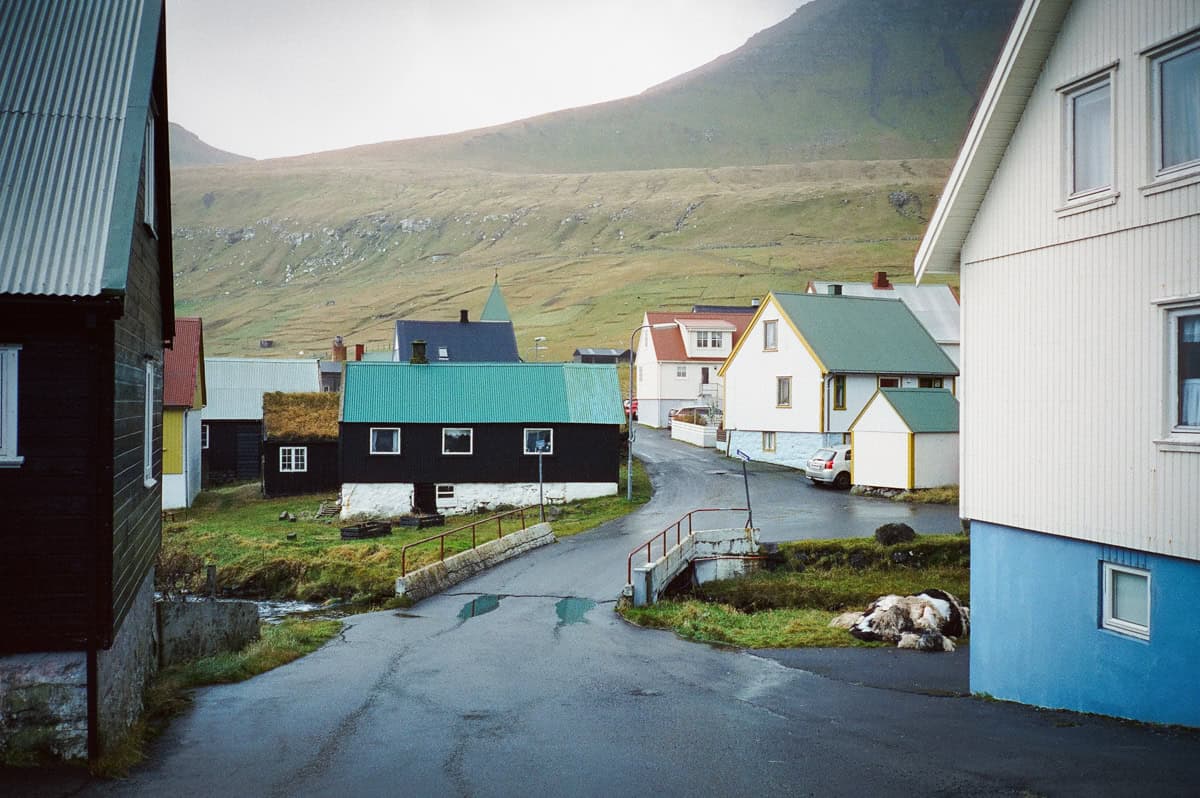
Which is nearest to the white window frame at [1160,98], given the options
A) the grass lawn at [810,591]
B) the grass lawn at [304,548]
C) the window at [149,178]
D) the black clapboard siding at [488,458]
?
the grass lawn at [810,591]

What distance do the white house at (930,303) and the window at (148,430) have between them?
1897 inches

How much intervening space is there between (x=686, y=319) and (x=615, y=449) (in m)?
35.0

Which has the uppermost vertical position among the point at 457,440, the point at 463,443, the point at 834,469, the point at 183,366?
the point at 183,366

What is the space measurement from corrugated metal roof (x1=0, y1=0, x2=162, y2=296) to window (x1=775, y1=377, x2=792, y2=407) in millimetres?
38884

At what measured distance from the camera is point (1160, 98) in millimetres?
11047

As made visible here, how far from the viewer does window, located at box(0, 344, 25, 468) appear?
9.92 metres

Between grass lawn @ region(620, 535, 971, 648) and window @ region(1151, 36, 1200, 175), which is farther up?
window @ region(1151, 36, 1200, 175)

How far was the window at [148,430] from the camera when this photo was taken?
13.9 m

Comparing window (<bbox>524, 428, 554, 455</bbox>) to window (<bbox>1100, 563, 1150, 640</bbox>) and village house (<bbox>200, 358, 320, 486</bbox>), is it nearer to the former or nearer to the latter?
village house (<bbox>200, 358, 320, 486</bbox>)

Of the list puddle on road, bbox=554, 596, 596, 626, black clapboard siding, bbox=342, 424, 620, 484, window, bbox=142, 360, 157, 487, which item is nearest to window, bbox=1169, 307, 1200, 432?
window, bbox=142, 360, 157, 487

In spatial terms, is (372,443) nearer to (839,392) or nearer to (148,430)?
(839,392)

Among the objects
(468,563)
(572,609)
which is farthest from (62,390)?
Result: (468,563)

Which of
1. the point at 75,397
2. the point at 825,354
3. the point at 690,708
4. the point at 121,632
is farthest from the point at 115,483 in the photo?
the point at 825,354

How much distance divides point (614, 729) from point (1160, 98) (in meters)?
9.73
